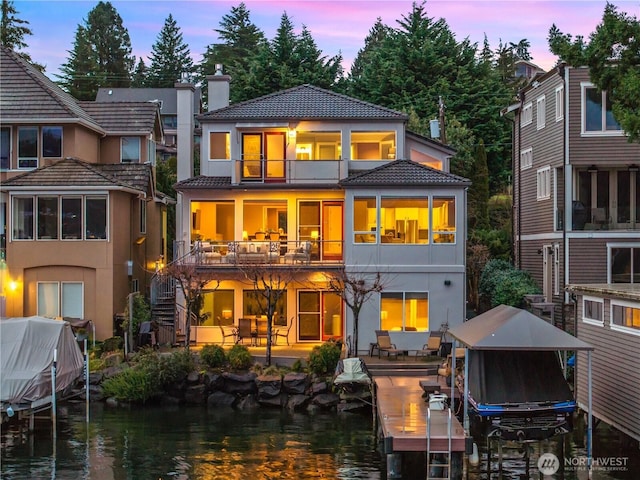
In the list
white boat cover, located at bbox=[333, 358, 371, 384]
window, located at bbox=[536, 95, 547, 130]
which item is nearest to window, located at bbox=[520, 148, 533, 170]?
window, located at bbox=[536, 95, 547, 130]

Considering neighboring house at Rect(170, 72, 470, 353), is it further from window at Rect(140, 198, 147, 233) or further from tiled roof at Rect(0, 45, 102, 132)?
→ tiled roof at Rect(0, 45, 102, 132)

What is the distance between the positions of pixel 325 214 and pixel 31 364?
14.2m

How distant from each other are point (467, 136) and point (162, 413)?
2993 cm

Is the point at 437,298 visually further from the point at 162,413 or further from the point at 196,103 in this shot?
the point at 196,103

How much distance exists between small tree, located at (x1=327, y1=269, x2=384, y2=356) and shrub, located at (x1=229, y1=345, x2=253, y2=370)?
3695 millimetres

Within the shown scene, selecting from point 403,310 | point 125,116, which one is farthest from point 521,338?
point 125,116

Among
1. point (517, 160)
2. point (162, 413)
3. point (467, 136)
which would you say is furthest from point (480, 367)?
point (467, 136)

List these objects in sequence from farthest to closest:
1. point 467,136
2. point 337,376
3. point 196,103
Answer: point 196,103, point 467,136, point 337,376

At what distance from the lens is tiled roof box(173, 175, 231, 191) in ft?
115

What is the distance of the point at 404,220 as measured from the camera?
33250 millimetres

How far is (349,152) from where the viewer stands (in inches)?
1430

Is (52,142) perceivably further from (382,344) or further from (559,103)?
(559,103)

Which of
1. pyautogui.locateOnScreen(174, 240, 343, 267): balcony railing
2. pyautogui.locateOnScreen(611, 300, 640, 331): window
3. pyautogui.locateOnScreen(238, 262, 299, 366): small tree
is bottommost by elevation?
pyautogui.locateOnScreen(611, 300, 640, 331): window

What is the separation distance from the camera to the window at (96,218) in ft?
114
